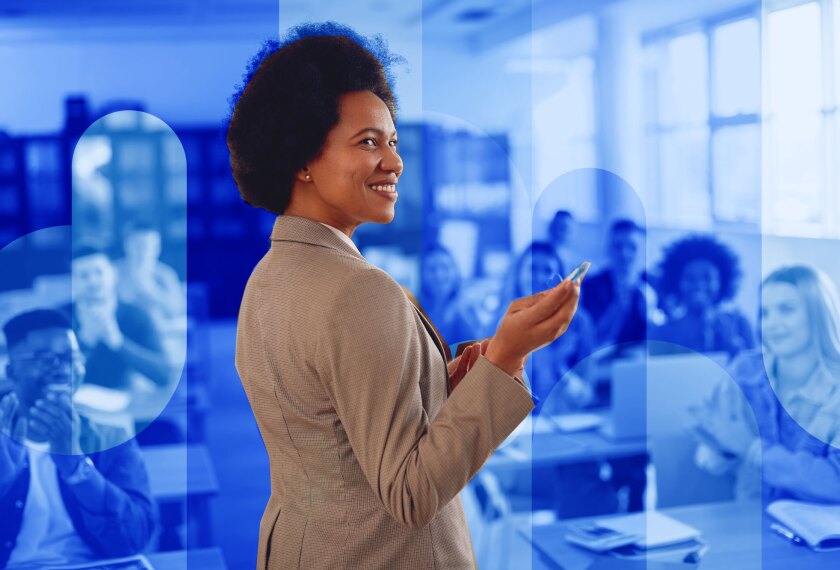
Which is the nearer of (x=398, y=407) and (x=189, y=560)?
(x=398, y=407)

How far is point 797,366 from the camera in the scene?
3.19 meters

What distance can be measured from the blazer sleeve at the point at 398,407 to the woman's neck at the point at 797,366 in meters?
2.26

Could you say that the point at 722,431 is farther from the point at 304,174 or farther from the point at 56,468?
the point at 304,174

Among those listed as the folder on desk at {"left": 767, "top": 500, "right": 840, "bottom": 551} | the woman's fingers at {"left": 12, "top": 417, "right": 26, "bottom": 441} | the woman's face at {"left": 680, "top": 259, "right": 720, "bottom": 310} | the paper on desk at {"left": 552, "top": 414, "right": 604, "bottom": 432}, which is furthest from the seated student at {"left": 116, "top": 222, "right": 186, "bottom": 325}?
the folder on desk at {"left": 767, "top": 500, "right": 840, "bottom": 551}

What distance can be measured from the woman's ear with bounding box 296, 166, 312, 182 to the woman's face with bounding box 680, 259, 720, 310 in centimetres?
200

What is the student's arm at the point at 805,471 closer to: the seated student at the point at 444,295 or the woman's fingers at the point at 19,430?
the seated student at the point at 444,295

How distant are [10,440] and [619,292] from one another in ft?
6.00

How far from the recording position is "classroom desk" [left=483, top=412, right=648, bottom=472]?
2.90 meters

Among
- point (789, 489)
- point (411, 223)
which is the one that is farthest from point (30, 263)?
point (789, 489)

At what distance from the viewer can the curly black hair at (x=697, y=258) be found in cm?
305

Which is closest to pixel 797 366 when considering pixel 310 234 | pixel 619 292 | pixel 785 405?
pixel 785 405

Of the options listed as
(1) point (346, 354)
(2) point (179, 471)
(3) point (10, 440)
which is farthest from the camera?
(2) point (179, 471)

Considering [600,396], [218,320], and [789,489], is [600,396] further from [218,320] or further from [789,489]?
[218,320]

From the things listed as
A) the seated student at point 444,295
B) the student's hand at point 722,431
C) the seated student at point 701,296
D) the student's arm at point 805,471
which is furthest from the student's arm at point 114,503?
the student's arm at point 805,471
